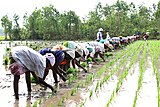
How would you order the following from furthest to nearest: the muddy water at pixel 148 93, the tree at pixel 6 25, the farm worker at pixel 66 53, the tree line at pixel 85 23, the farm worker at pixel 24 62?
the tree at pixel 6 25 < the tree line at pixel 85 23 < the farm worker at pixel 66 53 < the farm worker at pixel 24 62 < the muddy water at pixel 148 93

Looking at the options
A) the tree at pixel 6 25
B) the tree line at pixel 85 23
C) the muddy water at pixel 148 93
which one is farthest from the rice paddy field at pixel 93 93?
the tree at pixel 6 25

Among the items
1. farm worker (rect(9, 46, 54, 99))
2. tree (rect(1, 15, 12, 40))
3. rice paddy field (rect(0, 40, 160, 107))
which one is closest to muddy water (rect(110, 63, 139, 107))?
rice paddy field (rect(0, 40, 160, 107))

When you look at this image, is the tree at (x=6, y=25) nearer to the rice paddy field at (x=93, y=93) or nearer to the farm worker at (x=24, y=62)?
the rice paddy field at (x=93, y=93)

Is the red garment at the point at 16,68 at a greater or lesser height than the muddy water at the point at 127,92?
A: greater

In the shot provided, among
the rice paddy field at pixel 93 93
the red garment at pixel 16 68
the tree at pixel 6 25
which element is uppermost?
the tree at pixel 6 25

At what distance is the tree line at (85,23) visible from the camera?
148 ft

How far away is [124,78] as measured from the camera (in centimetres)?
824

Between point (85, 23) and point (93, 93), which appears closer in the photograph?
point (93, 93)

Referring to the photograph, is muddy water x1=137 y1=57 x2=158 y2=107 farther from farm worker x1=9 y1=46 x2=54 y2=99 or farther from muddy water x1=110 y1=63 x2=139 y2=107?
farm worker x1=9 y1=46 x2=54 y2=99

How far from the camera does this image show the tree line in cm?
4509

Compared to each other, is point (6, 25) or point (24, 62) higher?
point (6, 25)

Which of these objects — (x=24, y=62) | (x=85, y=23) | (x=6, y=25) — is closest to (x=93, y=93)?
(x=24, y=62)

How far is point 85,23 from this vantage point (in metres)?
50.8

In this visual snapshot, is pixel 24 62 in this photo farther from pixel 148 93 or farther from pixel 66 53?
pixel 66 53
